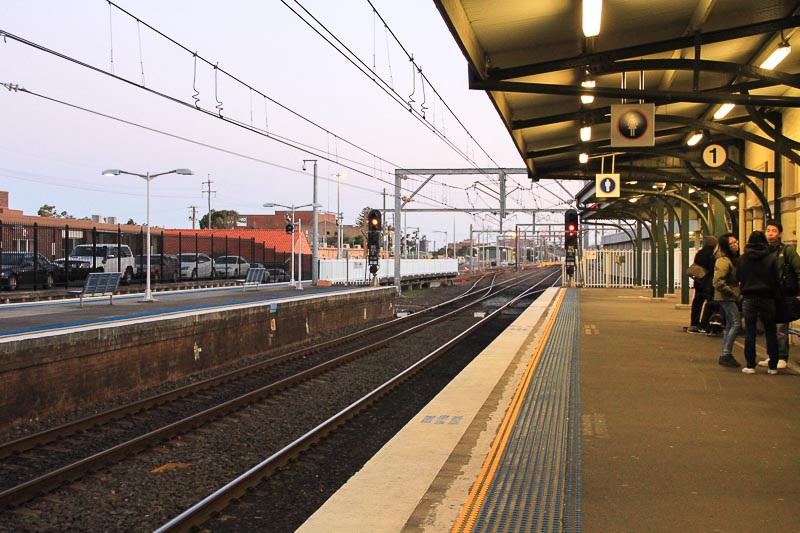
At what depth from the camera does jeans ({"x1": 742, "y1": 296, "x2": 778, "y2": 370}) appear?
30.8 feet

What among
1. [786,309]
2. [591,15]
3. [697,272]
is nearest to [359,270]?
[697,272]

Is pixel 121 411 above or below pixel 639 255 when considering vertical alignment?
below

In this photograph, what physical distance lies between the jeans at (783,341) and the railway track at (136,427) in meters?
6.84

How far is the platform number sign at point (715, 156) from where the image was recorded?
14648 mm

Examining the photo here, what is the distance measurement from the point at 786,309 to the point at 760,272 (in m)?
0.53

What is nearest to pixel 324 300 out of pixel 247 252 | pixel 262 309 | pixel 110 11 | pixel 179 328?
pixel 262 309

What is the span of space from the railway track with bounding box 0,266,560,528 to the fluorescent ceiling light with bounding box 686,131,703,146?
7975mm

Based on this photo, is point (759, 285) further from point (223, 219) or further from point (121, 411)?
point (223, 219)

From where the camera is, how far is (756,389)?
8.88 meters

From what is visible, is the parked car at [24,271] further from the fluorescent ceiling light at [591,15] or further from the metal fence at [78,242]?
the fluorescent ceiling light at [591,15]

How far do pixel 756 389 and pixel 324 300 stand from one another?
14.4m

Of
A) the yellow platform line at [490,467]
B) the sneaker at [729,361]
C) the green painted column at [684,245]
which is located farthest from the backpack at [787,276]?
the green painted column at [684,245]

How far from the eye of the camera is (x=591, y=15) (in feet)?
27.2

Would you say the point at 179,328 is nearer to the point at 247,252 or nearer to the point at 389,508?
the point at 389,508
